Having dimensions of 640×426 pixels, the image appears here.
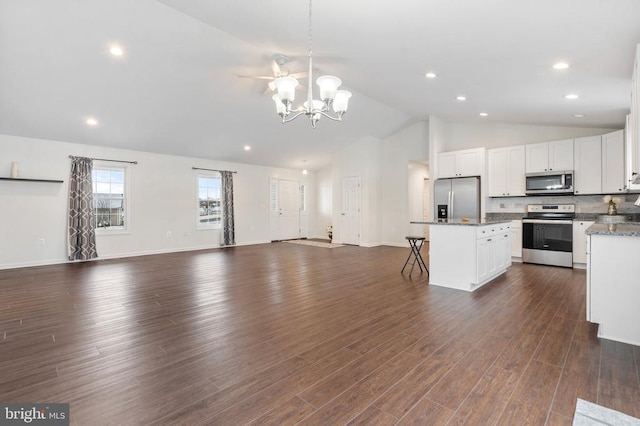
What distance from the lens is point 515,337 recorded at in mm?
2609

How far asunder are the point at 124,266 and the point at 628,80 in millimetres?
8005

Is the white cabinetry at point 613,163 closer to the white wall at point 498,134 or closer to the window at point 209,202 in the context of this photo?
the white wall at point 498,134

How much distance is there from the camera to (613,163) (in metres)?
5.11

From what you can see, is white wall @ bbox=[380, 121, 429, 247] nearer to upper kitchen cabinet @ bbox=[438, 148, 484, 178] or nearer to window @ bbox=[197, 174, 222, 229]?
upper kitchen cabinet @ bbox=[438, 148, 484, 178]

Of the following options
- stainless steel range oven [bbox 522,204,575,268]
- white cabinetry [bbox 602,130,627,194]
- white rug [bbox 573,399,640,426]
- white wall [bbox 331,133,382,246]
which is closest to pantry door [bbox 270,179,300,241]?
white wall [bbox 331,133,382,246]

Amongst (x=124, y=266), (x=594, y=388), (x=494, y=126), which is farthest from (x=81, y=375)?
(x=494, y=126)

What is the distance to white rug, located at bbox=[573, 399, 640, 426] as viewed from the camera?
157 centimetres

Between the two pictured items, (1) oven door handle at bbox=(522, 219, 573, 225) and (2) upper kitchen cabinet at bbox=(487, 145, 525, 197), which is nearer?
(1) oven door handle at bbox=(522, 219, 573, 225)

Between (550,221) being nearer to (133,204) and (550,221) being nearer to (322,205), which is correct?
(322,205)

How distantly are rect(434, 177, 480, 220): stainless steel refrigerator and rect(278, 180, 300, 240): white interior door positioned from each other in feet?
16.9

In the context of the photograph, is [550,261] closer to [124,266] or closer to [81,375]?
[81,375]

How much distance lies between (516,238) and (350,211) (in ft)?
14.7

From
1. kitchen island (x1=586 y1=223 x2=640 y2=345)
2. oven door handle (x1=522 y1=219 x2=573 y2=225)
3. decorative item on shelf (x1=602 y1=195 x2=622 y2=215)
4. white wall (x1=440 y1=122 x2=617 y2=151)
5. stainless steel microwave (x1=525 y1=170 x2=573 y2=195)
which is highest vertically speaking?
white wall (x1=440 y1=122 x2=617 y2=151)

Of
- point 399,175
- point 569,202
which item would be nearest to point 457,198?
point 569,202
